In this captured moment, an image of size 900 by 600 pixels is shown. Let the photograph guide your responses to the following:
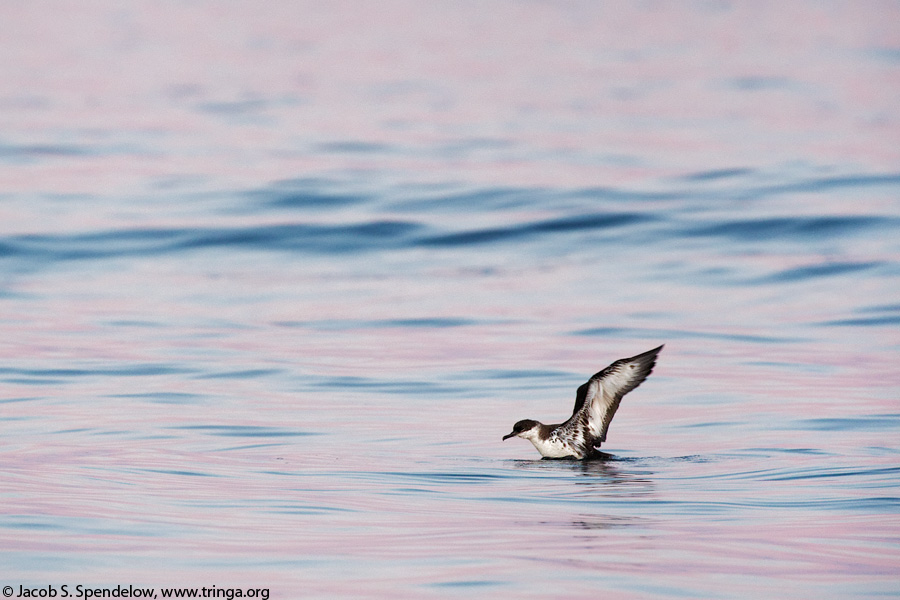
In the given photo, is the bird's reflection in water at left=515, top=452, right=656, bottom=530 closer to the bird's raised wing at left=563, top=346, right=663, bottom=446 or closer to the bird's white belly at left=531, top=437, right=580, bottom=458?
the bird's white belly at left=531, top=437, right=580, bottom=458

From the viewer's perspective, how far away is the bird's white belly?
12594 mm

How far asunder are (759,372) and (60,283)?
12.3 meters

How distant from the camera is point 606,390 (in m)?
12.3

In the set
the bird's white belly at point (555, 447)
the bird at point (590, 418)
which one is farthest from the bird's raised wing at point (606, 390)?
the bird's white belly at point (555, 447)

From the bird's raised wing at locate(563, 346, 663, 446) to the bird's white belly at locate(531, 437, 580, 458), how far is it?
0.61 feet

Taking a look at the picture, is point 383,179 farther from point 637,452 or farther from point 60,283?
point 637,452

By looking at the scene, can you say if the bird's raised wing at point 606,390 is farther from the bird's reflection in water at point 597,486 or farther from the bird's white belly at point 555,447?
the bird's reflection in water at point 597,486

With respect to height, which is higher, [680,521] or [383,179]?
[383,179]

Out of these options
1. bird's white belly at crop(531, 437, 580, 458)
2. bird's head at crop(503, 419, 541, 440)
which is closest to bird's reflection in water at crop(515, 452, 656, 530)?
bird's white belly at crop(531, 437, 580, 458)

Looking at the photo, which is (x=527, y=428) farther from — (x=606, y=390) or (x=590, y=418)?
(x=606, y=390)

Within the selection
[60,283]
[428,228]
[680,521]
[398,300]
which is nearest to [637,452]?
[680,521]

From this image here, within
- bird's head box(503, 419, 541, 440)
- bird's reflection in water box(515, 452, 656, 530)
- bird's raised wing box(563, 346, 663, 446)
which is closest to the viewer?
bird's reflection in water box(515, 452, 656, 530)

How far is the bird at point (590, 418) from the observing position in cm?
1202

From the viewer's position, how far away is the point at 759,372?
55.6 feet
